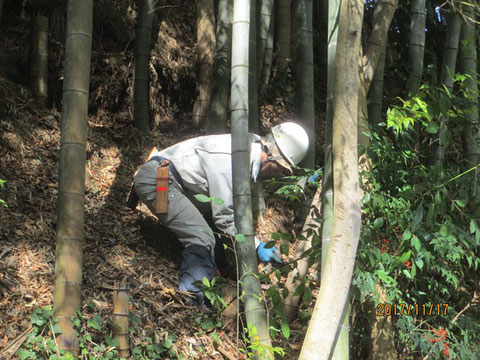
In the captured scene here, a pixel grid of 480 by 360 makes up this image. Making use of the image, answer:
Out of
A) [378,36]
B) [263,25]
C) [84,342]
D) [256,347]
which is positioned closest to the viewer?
[256,347]

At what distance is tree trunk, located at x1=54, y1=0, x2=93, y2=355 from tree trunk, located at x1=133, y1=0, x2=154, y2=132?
202 centimetres

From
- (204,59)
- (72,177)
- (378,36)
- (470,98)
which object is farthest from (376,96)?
(72,177)

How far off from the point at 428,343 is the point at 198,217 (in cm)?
Result: 164

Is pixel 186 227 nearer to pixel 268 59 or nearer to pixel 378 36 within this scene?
pixel 378 36

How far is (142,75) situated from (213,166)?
1.76 metres

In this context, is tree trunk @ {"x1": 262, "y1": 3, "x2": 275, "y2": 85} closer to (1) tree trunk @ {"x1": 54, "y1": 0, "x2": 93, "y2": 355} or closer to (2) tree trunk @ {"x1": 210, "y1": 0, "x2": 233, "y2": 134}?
(2) tree trunk @ {"x1": 210, "y1": 0, "x2": 233, "y2": 134}

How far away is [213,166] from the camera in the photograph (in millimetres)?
4547

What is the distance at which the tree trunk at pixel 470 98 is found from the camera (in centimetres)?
461

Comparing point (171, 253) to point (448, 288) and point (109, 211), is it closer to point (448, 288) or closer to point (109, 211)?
point (109, 211)

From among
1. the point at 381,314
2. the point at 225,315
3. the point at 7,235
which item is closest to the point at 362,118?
the point at 381,314

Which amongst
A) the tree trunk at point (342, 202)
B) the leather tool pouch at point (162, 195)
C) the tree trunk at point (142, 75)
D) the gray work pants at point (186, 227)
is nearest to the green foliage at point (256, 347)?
the tree trunk at point (342, 202)

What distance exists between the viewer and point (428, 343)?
4004 millimetres

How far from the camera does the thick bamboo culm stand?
3779 millimetres

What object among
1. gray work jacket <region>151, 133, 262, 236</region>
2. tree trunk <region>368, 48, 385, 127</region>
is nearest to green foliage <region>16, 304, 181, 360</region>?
gray work jacket <region>151, 133, 262, 236</region>
